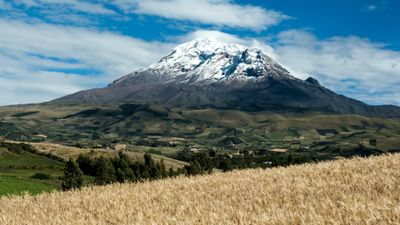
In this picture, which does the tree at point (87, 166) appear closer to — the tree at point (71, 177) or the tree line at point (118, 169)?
the tree line at point (118, 169)

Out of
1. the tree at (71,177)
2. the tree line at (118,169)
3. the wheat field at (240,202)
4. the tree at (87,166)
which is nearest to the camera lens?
the wheat field at (240,202)

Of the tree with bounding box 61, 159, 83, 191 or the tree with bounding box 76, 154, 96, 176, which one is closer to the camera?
the tree with bounding box 61, 159, 83, 191

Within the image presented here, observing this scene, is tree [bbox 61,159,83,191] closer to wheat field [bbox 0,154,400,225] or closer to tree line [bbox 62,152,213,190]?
tree line [bbox 62,152,213,190]

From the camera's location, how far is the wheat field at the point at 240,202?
335 inches

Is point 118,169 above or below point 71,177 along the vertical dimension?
below

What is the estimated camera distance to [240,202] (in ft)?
39.8

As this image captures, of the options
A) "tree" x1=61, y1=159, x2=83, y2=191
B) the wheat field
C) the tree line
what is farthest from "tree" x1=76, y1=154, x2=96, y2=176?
the wheat field

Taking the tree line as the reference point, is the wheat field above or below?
above

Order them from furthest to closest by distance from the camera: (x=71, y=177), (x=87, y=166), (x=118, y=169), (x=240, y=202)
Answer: (x=87, y=166) → (x=118, y=169) → (x=71, y=177) → (x=240, y=202)

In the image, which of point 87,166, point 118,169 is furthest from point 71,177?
point 87,166

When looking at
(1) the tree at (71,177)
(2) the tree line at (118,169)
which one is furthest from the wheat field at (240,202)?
(1) the tree at (71,177)

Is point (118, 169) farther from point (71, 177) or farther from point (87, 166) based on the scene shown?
point (87, 166)

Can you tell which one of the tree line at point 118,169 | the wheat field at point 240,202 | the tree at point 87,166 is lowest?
the tree at point 87,166

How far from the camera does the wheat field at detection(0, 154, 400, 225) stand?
8.51m
